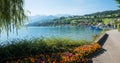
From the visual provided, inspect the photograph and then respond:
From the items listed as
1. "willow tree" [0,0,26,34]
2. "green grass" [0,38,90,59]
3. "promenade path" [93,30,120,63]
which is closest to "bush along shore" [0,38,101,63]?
"green grass" [0,38,90,59]

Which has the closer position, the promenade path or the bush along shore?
the bush along shore

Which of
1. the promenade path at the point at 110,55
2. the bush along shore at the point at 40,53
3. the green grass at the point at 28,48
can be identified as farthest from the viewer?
the promenade path at the point at 110,55

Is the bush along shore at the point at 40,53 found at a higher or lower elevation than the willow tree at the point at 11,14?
lower

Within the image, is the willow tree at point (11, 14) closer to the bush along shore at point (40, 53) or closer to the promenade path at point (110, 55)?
the bush along shore at point (40, 53)

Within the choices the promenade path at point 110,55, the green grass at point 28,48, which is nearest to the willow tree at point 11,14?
the green grass at point 28,48

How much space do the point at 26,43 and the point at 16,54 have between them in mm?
1594

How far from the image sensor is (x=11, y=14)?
15.9 meters

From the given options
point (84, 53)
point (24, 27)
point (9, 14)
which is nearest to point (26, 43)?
A: point (24, 27)

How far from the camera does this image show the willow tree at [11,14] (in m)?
15.4

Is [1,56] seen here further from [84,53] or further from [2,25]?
[84,53]

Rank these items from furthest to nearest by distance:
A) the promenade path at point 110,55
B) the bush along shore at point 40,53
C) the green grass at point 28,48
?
1. the promenade path at point 110,55
2. the green grass at point 28,48
3. the bush along shore at point 40,53

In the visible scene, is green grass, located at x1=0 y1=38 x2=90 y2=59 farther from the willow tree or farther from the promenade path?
the promenade path

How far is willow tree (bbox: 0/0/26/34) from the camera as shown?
15.4 metres

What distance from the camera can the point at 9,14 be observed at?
1575cm
